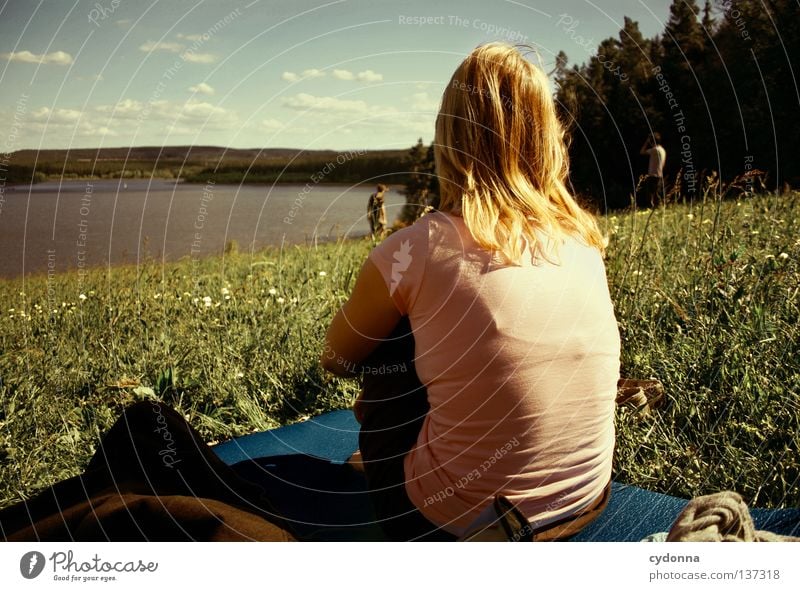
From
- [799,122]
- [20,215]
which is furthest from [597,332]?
[799,122]

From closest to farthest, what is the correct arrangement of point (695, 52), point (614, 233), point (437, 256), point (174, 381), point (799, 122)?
point (437, 256), point (174, 381), point (614, 233), point (799, 122), point (695, 52)

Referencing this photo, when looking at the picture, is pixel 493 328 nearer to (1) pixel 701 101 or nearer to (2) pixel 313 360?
(2) pixel 313 360

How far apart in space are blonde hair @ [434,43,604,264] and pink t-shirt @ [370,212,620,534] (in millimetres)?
96

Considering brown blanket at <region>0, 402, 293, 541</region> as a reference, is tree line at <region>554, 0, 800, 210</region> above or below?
above

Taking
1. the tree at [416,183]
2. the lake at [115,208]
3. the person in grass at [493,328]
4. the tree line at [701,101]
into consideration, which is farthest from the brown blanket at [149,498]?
the tree line at [701,101]

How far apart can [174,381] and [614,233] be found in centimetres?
275

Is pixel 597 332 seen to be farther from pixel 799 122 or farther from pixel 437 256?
pixel 799 122

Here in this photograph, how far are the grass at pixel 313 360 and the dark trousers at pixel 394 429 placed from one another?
3.18ft

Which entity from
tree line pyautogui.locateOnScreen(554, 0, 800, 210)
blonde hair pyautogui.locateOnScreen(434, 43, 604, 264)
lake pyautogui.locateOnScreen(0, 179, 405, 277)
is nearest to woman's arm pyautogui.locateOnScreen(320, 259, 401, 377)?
blonde hair pyautogui.locateOnScreen(434, 43, 604, 264)

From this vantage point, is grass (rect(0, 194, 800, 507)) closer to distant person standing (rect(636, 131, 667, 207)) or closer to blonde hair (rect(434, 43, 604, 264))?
distant person standing (rect(636, 131, 667, 207))

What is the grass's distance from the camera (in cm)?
245

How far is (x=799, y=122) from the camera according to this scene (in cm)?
1164

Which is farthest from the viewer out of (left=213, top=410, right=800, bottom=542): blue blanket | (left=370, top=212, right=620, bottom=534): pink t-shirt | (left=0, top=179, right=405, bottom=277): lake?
(left=0, top=179, right=405, bottom=277): lake
